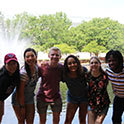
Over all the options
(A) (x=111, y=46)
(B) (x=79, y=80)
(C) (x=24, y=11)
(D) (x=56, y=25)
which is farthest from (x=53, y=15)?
(B) (x=79, y=80)

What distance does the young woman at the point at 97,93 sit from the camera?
3199 mm

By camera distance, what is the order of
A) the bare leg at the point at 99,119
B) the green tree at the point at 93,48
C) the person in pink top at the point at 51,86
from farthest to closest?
1. the green tree at the point at 93,48
2. the person in pink top at the point at 51,86
3. the bare leg at the point at 99,119

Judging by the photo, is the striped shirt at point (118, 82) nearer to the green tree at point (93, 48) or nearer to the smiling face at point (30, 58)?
the smiling face at point (30, 58)

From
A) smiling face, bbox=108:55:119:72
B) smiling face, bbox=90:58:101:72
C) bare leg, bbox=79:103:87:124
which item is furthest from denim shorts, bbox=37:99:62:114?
smiling face, bbox=108:55:119:72

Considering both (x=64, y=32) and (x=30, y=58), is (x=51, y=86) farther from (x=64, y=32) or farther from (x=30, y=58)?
(x=64, y=32)

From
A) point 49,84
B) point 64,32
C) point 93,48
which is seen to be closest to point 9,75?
point 49,84

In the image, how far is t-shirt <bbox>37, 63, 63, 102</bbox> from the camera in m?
3.27

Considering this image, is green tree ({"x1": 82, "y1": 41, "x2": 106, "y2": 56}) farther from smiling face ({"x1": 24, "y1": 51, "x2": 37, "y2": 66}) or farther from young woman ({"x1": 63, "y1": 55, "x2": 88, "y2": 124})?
smiling face ({"x1": 24, "y1": 51, "x2": 37, "y2": 66})

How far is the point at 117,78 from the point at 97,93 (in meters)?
0.35

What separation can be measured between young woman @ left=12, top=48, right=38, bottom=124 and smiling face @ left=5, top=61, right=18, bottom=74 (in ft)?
0.50

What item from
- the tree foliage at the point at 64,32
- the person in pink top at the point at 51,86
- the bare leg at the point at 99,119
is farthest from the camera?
the tree foliage at the point at 64,32

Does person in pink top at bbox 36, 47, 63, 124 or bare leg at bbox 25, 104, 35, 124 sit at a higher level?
person in pink top at bbox 36, 47, 63, 124

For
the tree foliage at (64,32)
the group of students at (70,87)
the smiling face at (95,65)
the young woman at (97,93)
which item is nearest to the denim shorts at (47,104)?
the group of students at (70,87)

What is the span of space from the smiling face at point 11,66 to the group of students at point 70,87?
3 cm
